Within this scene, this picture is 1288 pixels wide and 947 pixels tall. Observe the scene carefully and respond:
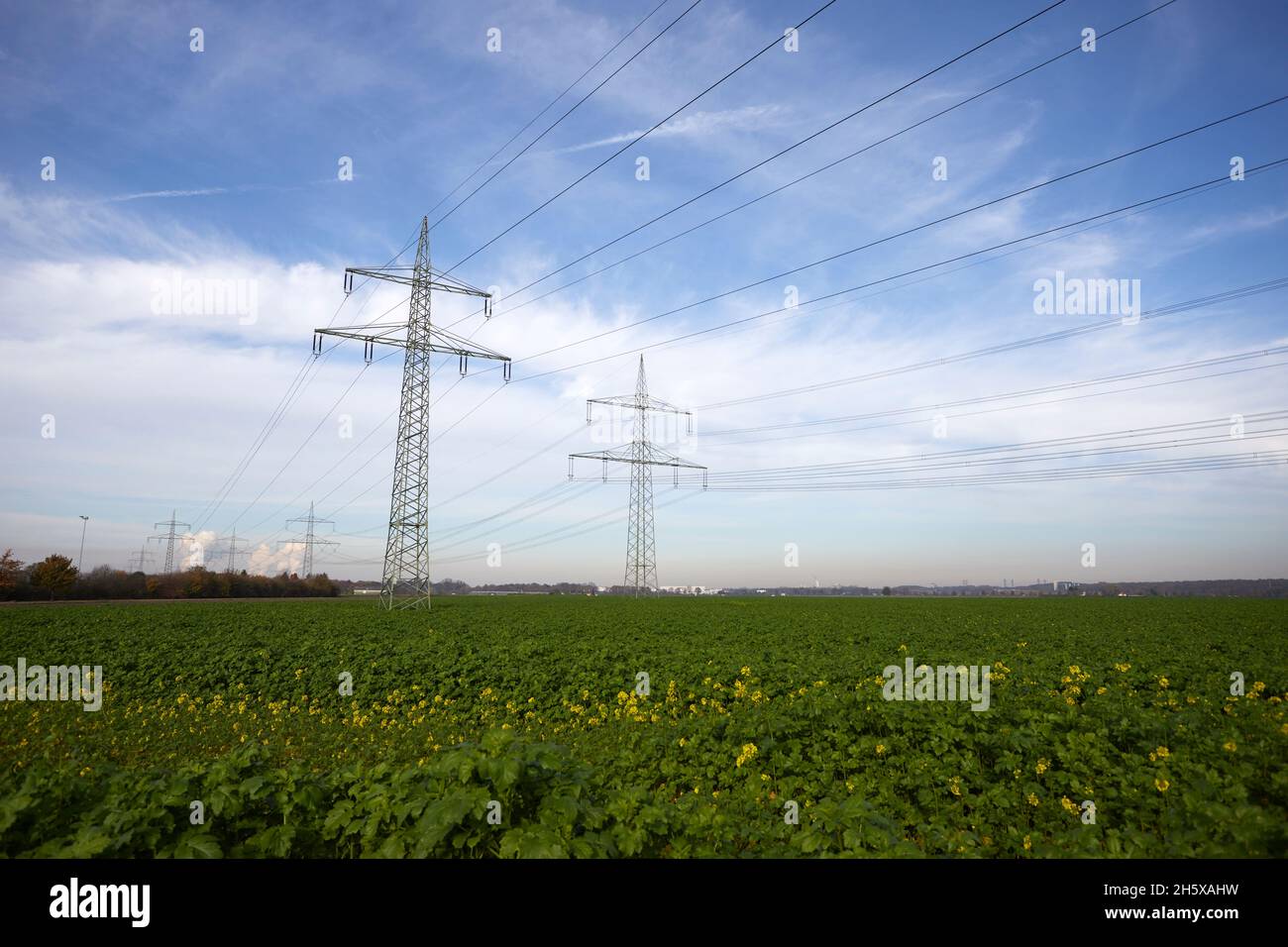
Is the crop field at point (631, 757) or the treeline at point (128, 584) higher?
the crop field at point (631, 757)

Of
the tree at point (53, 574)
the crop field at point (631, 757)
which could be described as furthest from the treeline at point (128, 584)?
the crop field at point (631, 757)

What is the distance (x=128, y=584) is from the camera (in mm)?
82188

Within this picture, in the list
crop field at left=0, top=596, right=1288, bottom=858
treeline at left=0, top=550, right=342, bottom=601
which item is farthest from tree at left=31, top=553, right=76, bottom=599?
crop field at left=0, top=596, right=1288, bottom=858

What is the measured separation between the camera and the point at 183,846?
4.75m

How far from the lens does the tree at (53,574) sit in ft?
237

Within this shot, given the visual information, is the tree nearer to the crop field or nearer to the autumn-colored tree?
the autumn-colored tree

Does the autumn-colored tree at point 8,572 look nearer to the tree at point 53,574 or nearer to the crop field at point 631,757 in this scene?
the tree at point 53,574

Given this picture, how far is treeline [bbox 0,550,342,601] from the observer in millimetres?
70438

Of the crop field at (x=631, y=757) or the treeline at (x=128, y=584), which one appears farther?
the treeline at (x=128, y=584)

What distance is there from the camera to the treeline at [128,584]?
7044 cm

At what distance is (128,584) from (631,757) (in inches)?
3829

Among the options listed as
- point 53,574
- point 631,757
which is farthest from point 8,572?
point 631,757
